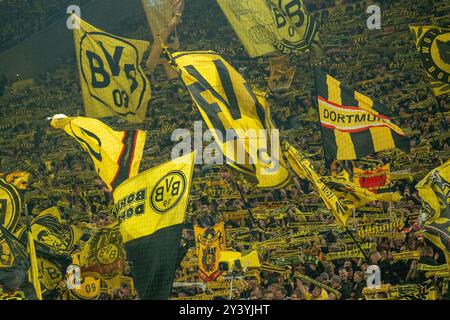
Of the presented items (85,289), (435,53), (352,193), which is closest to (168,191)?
(85,289)

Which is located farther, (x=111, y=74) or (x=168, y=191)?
(x=111, y=74)

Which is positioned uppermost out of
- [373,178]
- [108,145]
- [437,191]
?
[108,145]

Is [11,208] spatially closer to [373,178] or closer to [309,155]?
[309,155]

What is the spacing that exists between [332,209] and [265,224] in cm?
53

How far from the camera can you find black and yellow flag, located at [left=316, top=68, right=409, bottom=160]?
768 cm

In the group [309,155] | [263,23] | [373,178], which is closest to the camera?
[373,178]

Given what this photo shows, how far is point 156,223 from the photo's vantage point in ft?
25.7

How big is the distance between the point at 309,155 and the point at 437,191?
1.00m

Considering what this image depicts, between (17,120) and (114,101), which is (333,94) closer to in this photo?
(114,101)

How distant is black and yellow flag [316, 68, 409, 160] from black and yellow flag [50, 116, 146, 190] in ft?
4.84

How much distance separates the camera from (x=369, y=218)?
7.57m

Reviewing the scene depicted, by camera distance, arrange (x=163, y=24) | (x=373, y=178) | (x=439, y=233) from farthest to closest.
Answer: (x=163, y=24) → (x=373, y=178) → (x=439, y=233)
